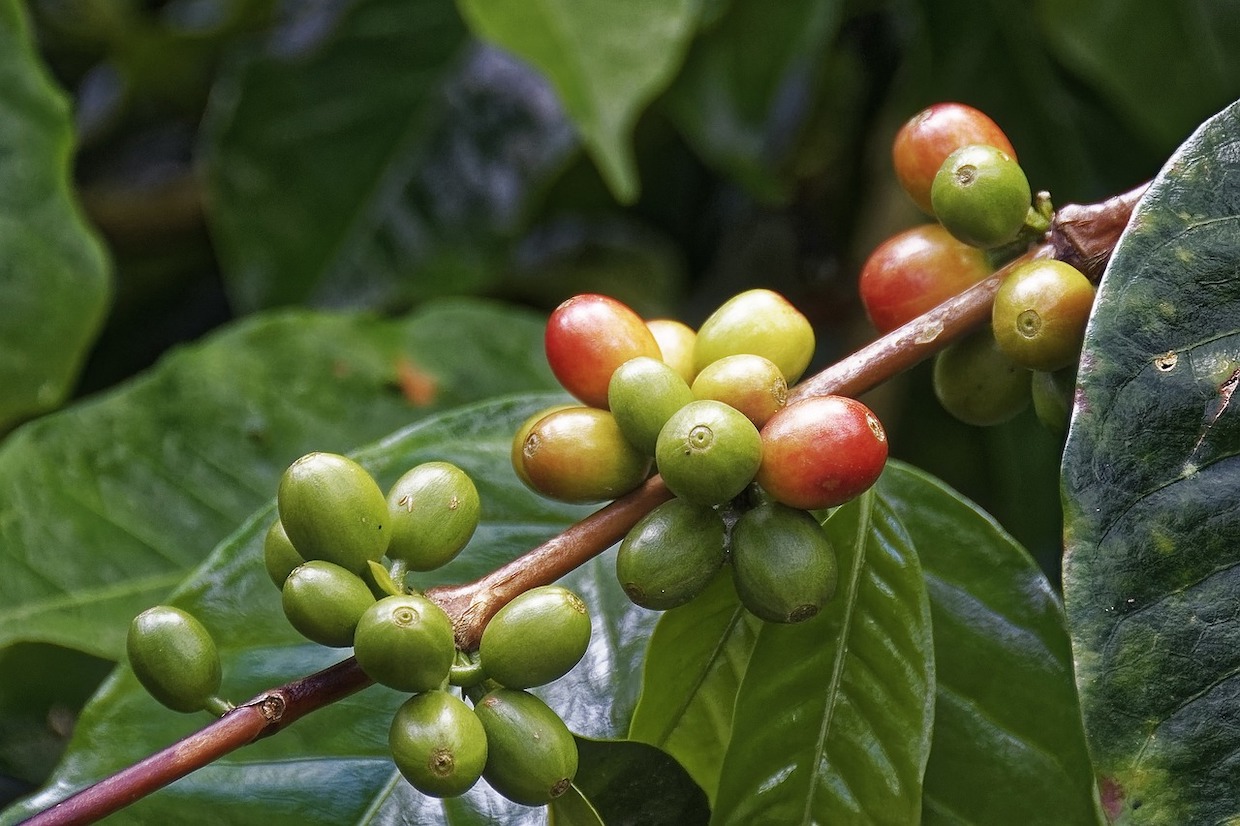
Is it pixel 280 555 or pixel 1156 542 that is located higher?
pixel 1156 542

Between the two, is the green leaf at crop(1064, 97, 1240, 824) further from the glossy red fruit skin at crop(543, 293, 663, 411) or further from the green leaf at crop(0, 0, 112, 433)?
the green leaf at crop(0, 0, 112, 433)

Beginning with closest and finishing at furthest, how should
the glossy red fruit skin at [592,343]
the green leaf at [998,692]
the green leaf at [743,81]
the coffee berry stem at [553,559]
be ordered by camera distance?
the coffee berry stem at [553,559]
the glossy red fruit skin at [592,343]
the green leaf at [998,692]
the green leaf at [743,81]

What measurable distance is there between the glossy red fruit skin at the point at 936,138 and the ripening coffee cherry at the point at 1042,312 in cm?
8

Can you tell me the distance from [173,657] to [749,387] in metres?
0.26

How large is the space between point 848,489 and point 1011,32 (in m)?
1.23

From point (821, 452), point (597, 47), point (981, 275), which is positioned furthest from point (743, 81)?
point (821, 452)

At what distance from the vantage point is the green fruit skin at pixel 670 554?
0.50m

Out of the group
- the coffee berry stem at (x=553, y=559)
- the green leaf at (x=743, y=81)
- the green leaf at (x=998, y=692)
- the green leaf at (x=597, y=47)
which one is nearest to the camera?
the coffee berry stem at (x=553, y=559)

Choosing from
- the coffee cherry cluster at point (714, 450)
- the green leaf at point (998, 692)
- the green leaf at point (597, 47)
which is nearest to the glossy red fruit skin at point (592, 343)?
the coffee cherry cluster at point (714, 450)

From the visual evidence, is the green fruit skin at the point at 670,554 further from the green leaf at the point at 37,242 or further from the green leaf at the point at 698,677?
the green leaf at the point at 37,242

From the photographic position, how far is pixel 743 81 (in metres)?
1.39

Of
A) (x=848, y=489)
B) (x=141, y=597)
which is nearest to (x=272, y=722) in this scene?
(x=848, y=489)

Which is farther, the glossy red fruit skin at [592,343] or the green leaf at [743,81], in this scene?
the green leaf at [743,81]

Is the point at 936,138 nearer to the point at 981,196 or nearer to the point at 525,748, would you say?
the point at 981,196
